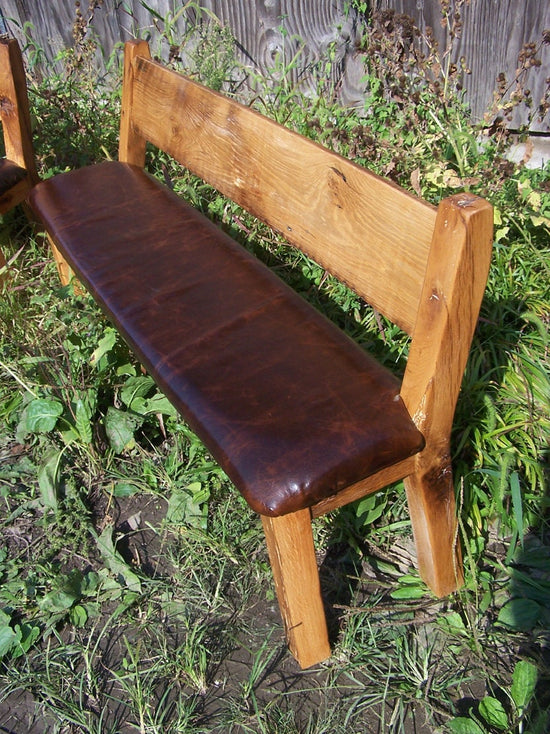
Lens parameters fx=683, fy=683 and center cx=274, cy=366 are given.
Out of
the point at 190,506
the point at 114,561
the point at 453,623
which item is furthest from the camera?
the point at 190,506

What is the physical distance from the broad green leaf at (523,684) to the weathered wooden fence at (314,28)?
2602 millimetres

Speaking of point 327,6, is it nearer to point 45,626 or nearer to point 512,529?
point 512,529

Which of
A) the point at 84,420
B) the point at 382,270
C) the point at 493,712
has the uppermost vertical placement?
the point at 382,270

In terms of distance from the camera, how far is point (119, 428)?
2.35 metres

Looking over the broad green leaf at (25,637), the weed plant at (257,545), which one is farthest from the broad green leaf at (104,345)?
the broad green leaf at (25,637)

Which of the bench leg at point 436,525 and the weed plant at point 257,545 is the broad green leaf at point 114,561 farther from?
the bench leg at point 436,525

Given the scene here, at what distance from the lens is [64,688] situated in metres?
1.80

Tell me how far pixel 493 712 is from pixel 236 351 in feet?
3.48

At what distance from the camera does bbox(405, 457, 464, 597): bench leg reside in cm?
165

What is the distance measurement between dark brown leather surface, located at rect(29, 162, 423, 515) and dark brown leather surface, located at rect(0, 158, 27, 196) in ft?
1.55

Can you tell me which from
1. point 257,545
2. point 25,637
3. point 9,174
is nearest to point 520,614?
point 257,545

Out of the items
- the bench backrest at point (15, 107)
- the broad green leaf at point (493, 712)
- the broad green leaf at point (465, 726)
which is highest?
the bench backrest at point (15, 107)

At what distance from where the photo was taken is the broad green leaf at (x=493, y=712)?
1.59 m

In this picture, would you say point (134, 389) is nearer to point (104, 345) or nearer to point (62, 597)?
point (104, 345)
